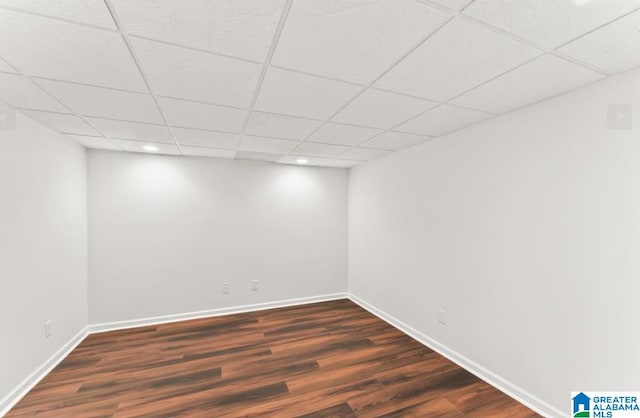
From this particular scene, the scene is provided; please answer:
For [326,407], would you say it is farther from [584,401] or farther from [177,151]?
[177,151]

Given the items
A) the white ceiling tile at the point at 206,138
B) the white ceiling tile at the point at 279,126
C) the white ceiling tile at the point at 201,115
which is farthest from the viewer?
the white ceiling tile at the point at 206,138

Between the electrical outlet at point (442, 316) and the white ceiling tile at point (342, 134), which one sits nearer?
the white ceiling tile at point (342, 134)

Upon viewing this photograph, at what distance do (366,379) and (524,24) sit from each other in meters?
2.72

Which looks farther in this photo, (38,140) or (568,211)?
(38,140)

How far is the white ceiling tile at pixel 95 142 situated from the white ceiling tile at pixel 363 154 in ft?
9.44

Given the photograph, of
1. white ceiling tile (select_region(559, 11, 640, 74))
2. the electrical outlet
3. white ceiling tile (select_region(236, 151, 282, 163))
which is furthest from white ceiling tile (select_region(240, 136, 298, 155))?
the electrical outlet

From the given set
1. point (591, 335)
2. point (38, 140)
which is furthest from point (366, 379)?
point (38, 140)

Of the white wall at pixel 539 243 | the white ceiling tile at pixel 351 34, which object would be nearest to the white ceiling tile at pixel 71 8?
the white ceiling tile at pixel 351 34

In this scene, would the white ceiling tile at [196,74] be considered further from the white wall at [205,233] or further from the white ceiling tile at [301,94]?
the white wall at [205,233]

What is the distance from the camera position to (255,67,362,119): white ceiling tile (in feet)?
5.41

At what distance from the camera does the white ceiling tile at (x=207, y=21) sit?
105 centimetres

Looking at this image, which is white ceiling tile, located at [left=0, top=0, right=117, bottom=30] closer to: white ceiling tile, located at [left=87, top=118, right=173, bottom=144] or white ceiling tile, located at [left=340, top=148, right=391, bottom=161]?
white ceiling tile, located at [left=87, top=118, right=173, bottom=144]

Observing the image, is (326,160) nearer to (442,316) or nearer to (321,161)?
(321,161)

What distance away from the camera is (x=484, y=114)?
224 cm
